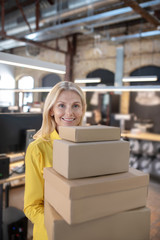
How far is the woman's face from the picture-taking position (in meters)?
1.48

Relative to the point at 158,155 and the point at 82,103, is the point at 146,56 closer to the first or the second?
the point at 158,155

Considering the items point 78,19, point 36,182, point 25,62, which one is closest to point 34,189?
point 36,182

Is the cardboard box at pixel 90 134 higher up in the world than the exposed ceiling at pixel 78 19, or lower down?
lower down

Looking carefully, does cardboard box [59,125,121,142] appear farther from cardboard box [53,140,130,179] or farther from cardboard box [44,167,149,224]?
cardboard box [44,167,149,224]

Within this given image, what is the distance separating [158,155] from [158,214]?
2.45m

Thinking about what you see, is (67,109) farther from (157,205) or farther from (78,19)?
(78,19)

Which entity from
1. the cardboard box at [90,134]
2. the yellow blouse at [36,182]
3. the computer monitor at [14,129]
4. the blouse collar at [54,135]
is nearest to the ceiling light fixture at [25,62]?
the computer monitor at [14,129]

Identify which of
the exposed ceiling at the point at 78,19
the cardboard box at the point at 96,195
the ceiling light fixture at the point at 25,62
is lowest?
the cardboard box at the point at 96,195

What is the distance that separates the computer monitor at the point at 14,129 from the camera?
8.91ft

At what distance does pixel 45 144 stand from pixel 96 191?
0.61 metres

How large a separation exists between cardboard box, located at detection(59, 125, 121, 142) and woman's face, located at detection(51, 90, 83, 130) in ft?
1.38

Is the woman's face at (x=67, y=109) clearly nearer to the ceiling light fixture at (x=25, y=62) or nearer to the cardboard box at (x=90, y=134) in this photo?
the cardboard box at (x=90, y=134)

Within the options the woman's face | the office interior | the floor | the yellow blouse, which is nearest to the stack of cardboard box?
the yellow blouse

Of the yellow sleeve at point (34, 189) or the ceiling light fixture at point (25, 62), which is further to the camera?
the ceiling light fixture at point (25, 62)
